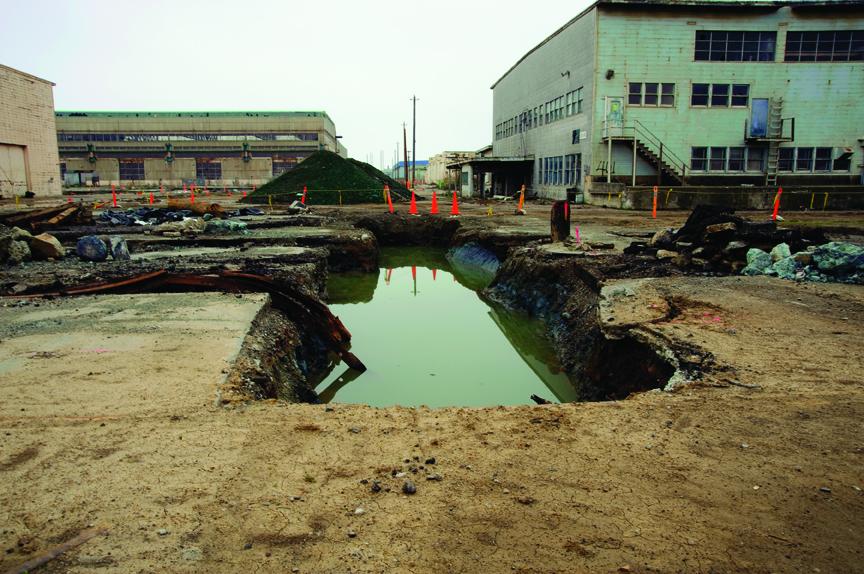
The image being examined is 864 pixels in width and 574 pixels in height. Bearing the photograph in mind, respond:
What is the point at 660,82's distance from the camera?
2844cm

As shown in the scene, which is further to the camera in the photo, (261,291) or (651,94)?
(651,94)

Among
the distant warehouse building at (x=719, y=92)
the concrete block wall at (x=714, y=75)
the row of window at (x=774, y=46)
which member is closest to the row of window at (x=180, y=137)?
the distant warehouse building at (x=719, y=92)

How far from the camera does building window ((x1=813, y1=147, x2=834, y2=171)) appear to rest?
29.8 metres

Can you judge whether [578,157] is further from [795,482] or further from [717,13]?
[795,482]

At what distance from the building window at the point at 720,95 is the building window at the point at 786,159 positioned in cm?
419

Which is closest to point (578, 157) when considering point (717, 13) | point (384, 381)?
point (717, 13)

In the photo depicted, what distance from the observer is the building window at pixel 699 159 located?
95.8 feet

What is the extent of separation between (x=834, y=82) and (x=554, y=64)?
14.7 meters

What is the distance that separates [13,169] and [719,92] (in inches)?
1536

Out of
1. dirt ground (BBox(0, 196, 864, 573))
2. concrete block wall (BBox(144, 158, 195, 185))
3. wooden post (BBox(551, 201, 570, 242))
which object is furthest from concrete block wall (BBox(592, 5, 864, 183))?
concrete block wall (BBox(144, 158, 195, 185))

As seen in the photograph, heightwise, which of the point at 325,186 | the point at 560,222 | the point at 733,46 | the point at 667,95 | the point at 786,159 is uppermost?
the point at 733,46

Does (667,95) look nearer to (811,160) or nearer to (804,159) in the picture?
(804,159)

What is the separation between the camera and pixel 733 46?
2873 cm

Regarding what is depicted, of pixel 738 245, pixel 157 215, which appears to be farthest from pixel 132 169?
pixel 738 245
